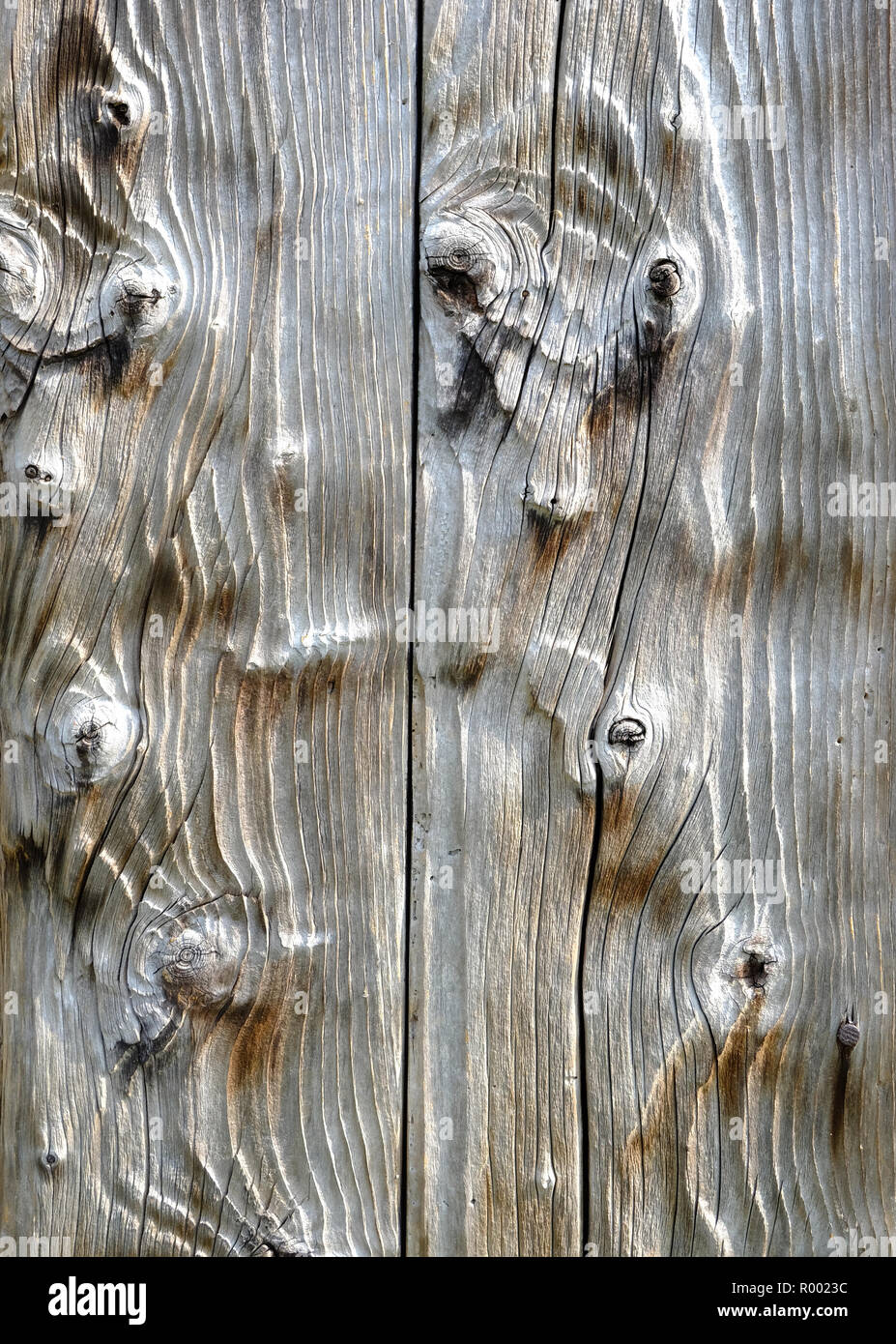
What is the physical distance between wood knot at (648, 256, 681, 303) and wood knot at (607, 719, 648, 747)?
648 mm

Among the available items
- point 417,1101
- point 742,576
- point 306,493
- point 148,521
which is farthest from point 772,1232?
point 148,521

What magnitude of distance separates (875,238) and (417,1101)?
150 cm

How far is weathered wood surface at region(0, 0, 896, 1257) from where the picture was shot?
1424mm

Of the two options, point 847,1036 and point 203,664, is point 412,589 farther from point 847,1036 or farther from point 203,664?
point 847,1036

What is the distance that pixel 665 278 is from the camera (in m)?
1.42

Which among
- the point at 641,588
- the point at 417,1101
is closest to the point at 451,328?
the point at 641,588

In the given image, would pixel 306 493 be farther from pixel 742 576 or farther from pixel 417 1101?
pixel 417 1101

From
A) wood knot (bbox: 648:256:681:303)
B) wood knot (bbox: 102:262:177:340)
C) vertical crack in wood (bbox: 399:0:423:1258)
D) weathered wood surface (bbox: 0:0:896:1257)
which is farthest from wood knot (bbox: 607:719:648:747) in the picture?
wood knot (bbox: 102:262:177:340)

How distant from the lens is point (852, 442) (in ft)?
4.75

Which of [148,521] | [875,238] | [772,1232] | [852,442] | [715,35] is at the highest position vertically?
[715,35]

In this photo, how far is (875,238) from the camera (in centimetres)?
143

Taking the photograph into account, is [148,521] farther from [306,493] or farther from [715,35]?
[715,35]

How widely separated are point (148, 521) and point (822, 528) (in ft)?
3.40

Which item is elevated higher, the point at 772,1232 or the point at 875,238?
the point at 875,238
